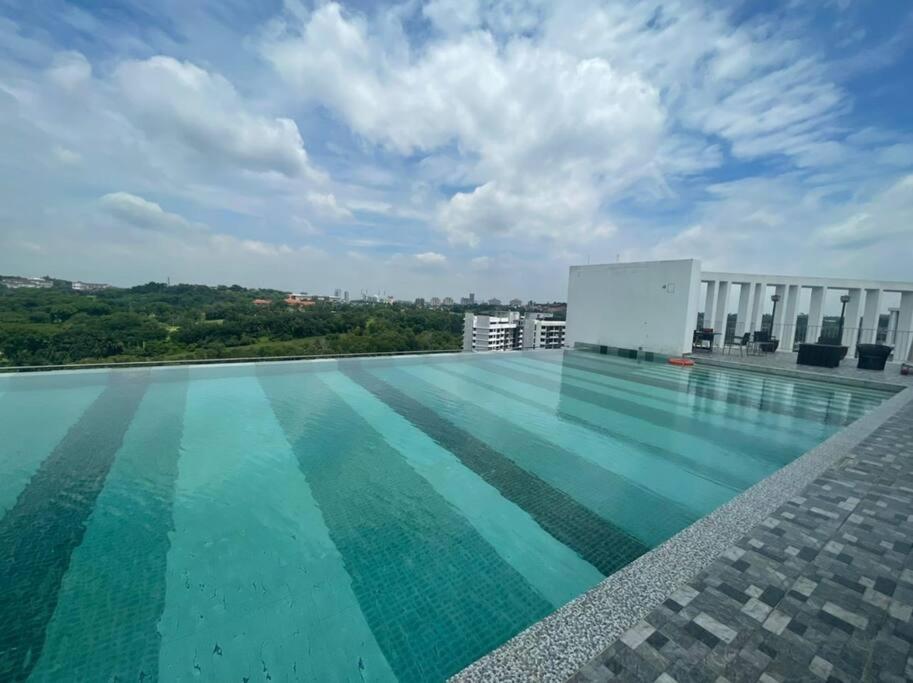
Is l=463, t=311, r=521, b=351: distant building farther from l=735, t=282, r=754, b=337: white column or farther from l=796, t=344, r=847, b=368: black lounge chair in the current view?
l=796, t=344, r=847, b=368: black lounge chair

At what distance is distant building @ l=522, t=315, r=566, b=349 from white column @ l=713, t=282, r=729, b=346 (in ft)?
58.3

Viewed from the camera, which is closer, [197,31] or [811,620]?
[811,620]

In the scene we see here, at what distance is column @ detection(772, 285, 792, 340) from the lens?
10859mm

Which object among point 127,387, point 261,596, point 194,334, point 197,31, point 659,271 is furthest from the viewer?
point 194,334

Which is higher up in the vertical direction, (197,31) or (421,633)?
→ (197,31)

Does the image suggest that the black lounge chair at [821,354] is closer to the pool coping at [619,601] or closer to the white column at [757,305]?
the white column at [757,305]

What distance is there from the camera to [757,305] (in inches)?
441

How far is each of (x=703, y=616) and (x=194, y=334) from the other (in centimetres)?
2258

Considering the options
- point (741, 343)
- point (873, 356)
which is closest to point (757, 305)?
point (741, 343)

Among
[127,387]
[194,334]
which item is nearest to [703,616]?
[127,387]

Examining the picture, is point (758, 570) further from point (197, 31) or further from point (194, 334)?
point (194, 334)

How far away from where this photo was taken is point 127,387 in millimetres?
5742

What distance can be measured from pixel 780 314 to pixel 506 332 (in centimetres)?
2440

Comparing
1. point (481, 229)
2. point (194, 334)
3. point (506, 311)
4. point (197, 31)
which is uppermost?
point (197, 31)
